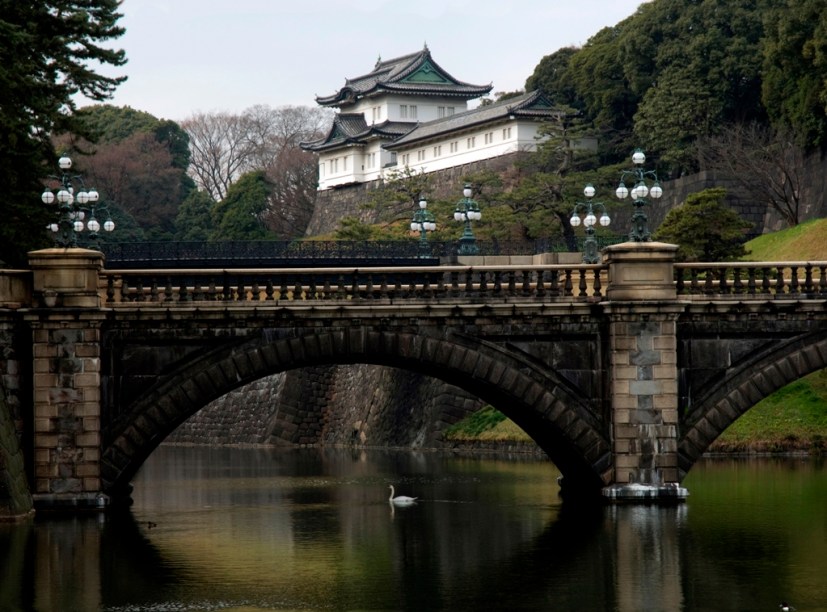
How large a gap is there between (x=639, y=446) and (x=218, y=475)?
24246mm

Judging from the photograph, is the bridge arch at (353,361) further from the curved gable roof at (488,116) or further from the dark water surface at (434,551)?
the curved gable roof at (488,116)

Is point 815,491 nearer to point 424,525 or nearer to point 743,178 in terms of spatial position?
point 424,525

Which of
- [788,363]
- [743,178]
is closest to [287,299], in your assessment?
[788,363]

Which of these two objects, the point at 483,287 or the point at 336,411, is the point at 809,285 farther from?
the point at 336,411

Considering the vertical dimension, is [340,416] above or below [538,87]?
below

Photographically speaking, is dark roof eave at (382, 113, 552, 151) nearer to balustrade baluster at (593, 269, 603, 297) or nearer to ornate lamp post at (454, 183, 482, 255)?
ornate lamp post at (454, 183, 482, 255)

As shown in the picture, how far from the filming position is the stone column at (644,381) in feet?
141

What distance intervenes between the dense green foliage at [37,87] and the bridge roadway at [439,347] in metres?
8.48

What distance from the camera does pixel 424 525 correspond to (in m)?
44.0

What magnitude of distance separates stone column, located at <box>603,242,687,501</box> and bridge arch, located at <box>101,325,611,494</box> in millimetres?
696

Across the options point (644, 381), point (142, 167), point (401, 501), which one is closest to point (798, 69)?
point (401, 501)

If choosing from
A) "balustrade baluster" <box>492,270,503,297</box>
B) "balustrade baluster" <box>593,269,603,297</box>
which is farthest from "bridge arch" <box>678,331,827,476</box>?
"balustrade baluster" <box>492,270,503,297</box>

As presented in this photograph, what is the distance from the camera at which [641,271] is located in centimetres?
4312

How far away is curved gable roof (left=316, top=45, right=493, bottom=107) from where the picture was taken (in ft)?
437
